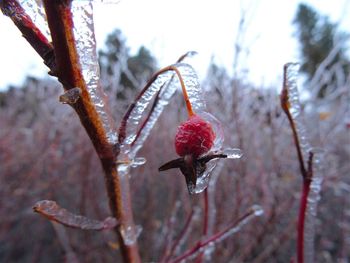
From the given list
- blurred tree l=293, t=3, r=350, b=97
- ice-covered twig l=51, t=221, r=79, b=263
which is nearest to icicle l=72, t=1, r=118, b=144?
ice-covered twig l=51, t=221, r=79, b=263

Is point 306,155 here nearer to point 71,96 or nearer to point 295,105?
point 295,105

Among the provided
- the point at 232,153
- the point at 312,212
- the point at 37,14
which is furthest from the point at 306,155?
the point at 37,14

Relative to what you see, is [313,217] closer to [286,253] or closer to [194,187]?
[194,187]

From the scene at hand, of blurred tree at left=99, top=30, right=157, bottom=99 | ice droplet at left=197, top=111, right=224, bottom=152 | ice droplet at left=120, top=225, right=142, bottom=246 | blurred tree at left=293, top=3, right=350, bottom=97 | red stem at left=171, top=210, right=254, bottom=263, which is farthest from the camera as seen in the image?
blurred tree at left=293, top=3, right=350, bottom=97

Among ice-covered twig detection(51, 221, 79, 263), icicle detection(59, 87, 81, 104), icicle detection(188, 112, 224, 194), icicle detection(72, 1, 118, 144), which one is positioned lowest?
ice-covered twig detection(51, 221, 79, 263)

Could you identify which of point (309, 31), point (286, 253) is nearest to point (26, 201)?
point (286, 253)

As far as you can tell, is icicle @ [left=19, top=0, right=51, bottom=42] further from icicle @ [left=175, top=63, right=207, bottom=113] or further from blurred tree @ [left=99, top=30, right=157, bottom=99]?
blurred tree @ [left=99, top=30, right=157, bottom=99]

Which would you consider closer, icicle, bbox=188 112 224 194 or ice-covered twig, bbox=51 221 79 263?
icicle, bbox=188 112 224 194
